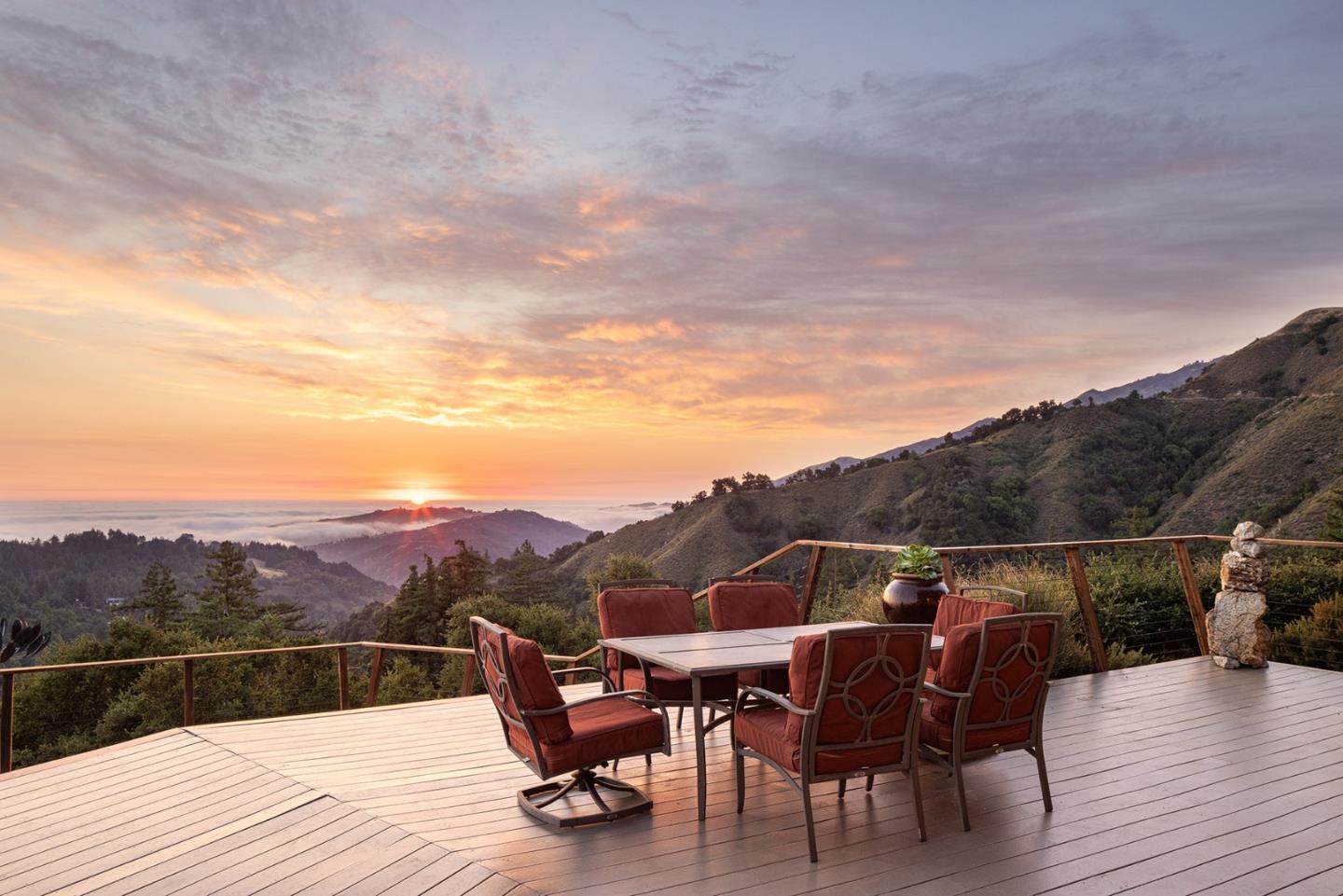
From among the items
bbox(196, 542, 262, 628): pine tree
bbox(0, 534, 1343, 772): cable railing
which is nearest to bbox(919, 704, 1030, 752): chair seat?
bbox(0, 534, 1343, 772): cable railing

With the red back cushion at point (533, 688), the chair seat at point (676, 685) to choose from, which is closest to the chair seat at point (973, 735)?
the chair seat at point (676, 685)

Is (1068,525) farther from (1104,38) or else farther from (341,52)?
(341,52)

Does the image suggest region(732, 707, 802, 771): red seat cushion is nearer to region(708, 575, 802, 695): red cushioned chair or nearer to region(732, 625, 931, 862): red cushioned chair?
region(732, 625, 931, 862): red cushioned chair

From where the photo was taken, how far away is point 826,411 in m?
18.0

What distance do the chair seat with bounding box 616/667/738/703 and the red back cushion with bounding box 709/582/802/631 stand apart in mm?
451

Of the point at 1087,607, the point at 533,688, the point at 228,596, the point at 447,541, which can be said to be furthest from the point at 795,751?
the point at 228,596

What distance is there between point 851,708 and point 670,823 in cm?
107

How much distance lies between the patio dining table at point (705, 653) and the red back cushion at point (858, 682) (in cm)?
21

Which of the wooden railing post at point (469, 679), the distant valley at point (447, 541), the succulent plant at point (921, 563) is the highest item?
the distant valley at point (447, 541)

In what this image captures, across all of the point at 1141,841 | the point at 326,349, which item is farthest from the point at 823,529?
the point at 1141,841

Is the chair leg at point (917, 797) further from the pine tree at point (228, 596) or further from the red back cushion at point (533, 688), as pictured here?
the pine tree at point (228, 596)

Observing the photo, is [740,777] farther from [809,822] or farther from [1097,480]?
[1097,480]

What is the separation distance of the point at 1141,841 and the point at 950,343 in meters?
12.3

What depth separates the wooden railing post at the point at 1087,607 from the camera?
6863mm
